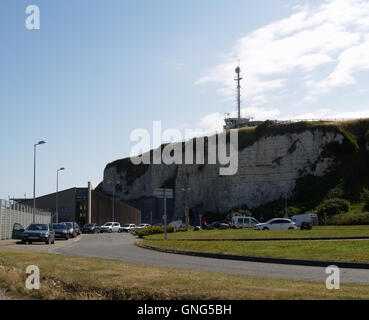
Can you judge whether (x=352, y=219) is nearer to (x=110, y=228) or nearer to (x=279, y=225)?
(x=279, y=225)

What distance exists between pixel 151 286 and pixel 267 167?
8952 cm

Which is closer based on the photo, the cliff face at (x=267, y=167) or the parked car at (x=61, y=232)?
the parked car at (x=61, y=232)

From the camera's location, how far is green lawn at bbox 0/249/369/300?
9.84 metres

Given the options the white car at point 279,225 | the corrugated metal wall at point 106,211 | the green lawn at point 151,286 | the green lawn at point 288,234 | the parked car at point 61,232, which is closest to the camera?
the green lawn at point 151,286

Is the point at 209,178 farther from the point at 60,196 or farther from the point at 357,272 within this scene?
the point at 357,272

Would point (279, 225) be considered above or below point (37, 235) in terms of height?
below

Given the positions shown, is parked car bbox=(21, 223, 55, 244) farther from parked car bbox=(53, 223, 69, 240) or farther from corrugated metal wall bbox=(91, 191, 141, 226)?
corrugated metal wall bbox=(91, 191, 141, 226)

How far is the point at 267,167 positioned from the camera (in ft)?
325

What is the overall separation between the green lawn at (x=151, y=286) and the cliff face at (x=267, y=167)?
84.4 meters

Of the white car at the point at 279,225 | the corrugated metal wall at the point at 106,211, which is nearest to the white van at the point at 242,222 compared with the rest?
the white car at the point at 279,225

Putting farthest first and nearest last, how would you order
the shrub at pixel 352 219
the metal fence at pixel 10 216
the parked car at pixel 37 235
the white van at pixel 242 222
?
1. the white van at pixel 242 222
2. the shrub at pixel 352 219
3. the metal fence at pixel 10 216
4. the parked car at pixel 37 235

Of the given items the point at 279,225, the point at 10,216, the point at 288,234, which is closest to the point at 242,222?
the point at 279,225

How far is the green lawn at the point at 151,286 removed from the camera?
9.84 m

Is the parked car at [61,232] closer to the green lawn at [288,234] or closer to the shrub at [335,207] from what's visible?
the green lawn at [288,234]
